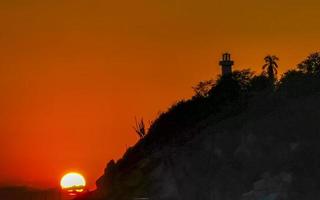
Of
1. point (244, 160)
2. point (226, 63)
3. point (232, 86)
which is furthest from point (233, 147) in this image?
point (226, 63)

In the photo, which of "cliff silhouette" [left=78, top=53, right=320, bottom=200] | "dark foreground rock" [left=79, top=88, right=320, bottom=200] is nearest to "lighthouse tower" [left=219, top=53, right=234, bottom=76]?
"cliff silhouette" [left=78, top=53, right=320, bottom=200]

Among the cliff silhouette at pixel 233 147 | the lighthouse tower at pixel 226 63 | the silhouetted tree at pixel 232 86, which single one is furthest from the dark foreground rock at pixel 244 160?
the lighthouse tower at pixel 226 63

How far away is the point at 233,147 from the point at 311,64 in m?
19.6

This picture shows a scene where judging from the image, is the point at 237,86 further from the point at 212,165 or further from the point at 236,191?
the point at 236,191

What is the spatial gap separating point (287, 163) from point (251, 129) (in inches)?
280

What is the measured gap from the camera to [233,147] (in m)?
62.6

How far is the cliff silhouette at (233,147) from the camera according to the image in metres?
55.8

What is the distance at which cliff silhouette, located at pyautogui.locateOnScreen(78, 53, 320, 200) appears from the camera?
5581cm

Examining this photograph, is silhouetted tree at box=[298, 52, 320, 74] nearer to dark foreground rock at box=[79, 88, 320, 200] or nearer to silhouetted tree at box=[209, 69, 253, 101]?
silhouetted tree at box=[209, 69, 253, 101]

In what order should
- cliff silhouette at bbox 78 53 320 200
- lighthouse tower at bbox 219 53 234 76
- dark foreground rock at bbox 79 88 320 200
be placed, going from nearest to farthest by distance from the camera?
dark foreground rock at bbox 79 88 320 200, cliff silhouette at bbox 78 53 320 200, lighthouse tower at bbox 219 53 234 76

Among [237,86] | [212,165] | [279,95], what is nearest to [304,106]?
[279,95]

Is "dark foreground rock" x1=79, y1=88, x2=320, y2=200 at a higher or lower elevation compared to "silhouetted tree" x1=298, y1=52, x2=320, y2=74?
lower

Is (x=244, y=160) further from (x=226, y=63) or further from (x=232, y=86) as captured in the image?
(x=226, y=63)

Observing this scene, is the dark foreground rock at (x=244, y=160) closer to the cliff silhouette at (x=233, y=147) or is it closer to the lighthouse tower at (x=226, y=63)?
the cliff silhouette at (x=233, y=147)
